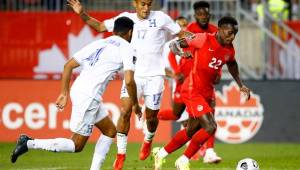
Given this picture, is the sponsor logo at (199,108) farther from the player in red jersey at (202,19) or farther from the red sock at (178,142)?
the player in red jersey at (202,19)

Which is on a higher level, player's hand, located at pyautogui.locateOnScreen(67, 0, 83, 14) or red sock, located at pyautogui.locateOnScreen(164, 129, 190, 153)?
player's hand, located at pyautogui.locateOnScreen(67, 0, 83, 14)

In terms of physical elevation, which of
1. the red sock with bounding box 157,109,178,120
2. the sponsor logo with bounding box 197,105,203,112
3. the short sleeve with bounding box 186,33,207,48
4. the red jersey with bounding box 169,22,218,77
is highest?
the short sleeve with bounding box 186,33,207,48

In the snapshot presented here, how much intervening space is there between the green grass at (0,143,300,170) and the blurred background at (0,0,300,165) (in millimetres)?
719

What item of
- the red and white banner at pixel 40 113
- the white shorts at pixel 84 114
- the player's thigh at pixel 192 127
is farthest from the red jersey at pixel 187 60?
the white shorts at pixel 84 114

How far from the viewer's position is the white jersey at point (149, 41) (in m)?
14.9

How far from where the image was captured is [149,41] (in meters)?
14.9

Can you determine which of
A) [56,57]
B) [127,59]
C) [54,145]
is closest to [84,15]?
[127,59]

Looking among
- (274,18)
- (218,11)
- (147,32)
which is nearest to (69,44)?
(218,11)

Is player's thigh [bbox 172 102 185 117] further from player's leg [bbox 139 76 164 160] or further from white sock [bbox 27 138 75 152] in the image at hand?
white sock [bbox 27 138 75 152]

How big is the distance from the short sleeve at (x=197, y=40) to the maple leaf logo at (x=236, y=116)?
22.9ft

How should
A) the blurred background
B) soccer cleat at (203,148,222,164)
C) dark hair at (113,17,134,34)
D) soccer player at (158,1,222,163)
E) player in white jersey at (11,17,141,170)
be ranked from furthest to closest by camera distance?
the blurred background < soccer player at (158,1,222,163) < soccer cleat at (203,148,222,164) < dark hair at (113,17,134,34) < player in white jersey at (11,17,141,170)

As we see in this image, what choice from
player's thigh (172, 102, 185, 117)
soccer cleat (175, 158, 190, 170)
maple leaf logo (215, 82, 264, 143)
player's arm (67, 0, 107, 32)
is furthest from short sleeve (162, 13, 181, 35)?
maple leaf logo (215, 82, 264, 143)

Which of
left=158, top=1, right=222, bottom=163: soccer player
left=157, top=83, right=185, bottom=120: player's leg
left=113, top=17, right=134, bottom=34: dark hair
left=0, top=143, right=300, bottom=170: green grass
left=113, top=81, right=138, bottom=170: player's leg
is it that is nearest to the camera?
left=113, top=17, right=134, bottom=34: dark hair

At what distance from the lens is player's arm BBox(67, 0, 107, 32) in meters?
13.8
